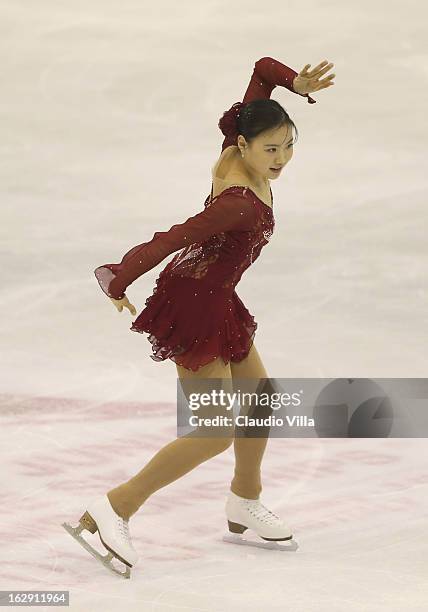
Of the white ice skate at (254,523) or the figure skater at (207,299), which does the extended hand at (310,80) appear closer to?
the figure skater at (207,299)

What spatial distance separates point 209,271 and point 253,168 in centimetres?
35

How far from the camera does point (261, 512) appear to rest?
153 inches

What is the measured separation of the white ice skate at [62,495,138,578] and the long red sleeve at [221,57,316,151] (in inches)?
47.5

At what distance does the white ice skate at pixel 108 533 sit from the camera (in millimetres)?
3496

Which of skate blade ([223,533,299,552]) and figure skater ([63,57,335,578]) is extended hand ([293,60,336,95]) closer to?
figure skater ([63,57,335,578])

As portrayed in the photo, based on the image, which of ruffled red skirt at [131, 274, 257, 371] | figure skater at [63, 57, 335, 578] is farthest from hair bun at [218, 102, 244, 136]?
ruffled red skirt at [131, 274, 257, 371]

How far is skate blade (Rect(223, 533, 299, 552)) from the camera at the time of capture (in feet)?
12.4

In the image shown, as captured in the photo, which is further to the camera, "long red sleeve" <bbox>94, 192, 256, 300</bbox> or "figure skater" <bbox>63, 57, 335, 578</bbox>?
"figure skater" <bbox>63, 57, 335, 578</bbox>

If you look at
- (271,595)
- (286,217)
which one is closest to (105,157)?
(286,217)

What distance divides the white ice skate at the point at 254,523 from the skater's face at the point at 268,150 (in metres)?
1.10

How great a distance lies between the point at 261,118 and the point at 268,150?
0.10 metres

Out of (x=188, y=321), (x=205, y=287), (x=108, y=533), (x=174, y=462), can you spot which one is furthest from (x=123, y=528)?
(x=205, y=287)

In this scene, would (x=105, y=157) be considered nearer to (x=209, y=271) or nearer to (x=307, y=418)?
(x=307, y=418)

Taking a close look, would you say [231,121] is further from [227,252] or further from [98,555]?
[98,555]
